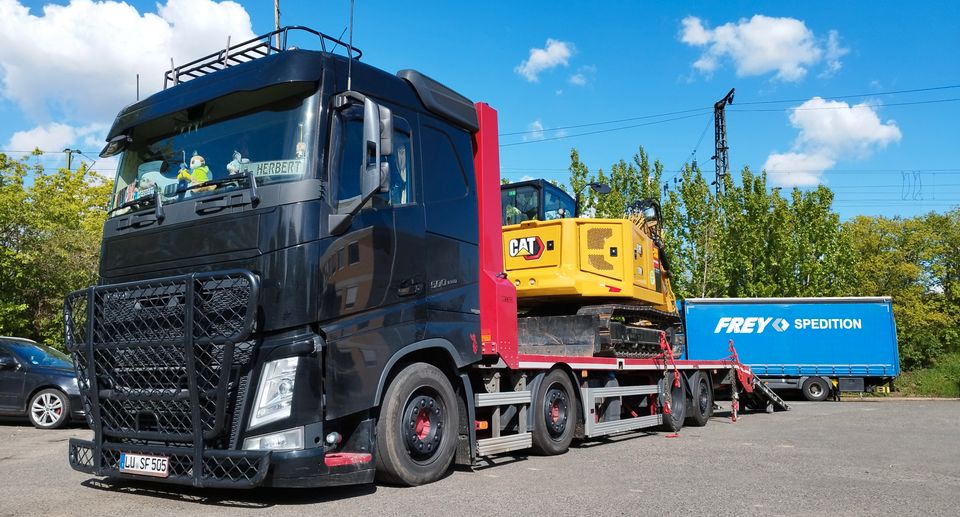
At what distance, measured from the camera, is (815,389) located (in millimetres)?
23375

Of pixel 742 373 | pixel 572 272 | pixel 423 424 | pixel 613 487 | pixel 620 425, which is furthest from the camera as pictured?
pixel 742 373

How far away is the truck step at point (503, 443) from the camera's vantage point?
6.99 meters

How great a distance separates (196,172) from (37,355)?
8.97 m

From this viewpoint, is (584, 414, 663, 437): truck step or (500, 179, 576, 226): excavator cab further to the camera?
(500, 179, 576, 226): excavator cab

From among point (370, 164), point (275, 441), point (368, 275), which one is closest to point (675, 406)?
point (368, 275)

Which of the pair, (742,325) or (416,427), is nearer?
(416,427)

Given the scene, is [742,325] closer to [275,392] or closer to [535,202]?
[535,202]

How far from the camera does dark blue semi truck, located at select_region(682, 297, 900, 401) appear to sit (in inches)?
905

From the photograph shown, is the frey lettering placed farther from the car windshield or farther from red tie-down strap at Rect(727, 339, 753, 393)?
the car windshield

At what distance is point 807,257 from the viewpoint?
3309cm

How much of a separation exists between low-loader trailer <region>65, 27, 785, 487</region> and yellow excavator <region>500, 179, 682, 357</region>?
3.03 m

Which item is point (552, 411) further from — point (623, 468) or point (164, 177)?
point (164, 177)

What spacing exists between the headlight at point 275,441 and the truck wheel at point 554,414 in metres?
3.50

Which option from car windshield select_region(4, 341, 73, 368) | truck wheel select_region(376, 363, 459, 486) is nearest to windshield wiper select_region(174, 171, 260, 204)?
truck wheel select_region(376, 363, 459, 486)
